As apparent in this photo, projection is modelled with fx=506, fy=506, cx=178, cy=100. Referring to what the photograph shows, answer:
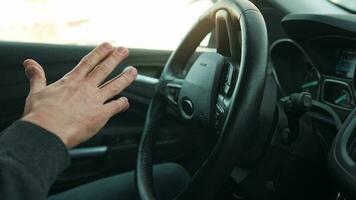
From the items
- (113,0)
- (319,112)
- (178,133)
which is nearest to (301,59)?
(319,112)

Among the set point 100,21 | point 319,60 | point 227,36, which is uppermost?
point 227,36

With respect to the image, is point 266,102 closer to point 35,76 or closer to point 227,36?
point 227,36

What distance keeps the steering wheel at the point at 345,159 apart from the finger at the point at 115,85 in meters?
0.41

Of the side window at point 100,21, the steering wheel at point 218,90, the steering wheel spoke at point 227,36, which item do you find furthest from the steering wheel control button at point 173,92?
the side window at point 100,21

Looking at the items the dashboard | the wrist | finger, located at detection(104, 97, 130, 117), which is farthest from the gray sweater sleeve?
the dashboard

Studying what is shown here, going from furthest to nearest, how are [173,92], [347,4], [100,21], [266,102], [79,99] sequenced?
1. [100,21]
2. [347,4]
3. [173,92]
4. [266,102]
5. [79,99]

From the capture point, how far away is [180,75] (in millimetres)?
1302

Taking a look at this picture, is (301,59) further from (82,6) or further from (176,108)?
(82,6)

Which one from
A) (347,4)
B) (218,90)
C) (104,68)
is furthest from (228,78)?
(347,4)

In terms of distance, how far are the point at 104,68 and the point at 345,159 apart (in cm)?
47

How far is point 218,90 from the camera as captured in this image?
105 centimetres

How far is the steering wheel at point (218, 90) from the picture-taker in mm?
889

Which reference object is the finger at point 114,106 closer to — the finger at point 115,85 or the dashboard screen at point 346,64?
the finger at point 115,85

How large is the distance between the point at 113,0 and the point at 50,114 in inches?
46.3
